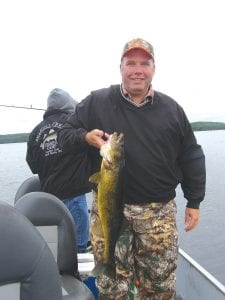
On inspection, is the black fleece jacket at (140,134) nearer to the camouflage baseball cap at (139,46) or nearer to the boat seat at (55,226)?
the camouflage baseball cap at (139,46)

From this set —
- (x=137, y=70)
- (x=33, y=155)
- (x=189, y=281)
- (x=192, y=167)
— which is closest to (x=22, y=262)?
(x=137, y=70)

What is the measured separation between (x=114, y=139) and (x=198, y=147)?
968 mm

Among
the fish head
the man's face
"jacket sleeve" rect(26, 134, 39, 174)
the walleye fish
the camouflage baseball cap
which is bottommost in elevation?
"jacket sleeve" rect(26, 134, 39, 174)

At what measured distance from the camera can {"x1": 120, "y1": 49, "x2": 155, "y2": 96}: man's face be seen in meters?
3.50

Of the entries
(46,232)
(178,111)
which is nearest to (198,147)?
(178,111)

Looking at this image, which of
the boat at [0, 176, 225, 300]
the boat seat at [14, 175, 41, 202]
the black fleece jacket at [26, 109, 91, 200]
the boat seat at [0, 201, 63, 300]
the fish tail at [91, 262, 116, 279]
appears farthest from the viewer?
the boat seat at [14, 175, 41, 202]

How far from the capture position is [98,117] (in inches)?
141

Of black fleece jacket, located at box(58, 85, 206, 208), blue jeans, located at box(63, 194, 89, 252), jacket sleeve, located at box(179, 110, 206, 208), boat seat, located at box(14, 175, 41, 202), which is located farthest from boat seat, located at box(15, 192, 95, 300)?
boat seat, located at box(14, 175, 41, 202)

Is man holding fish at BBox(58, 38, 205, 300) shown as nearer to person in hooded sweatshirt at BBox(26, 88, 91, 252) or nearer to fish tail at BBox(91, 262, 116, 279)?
fish tail at BBox(91, 262, 116, 279)

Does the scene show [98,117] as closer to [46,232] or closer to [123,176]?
[123,176]

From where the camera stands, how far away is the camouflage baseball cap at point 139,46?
347cm

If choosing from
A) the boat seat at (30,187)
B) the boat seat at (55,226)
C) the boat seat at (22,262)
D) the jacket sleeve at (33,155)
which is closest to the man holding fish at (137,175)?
the boat seat at (55,226)

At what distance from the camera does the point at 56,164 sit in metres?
5.56

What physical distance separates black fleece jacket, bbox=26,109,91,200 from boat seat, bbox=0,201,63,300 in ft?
11.1
